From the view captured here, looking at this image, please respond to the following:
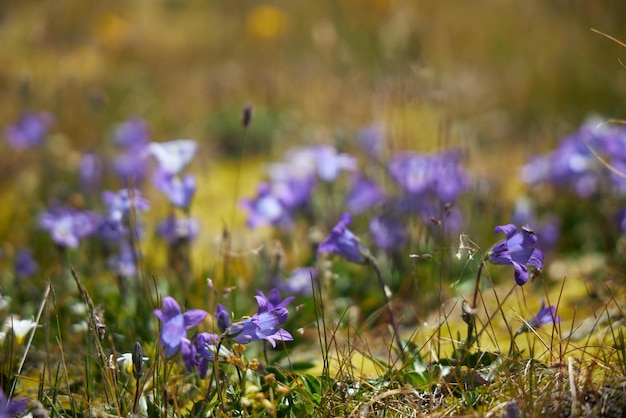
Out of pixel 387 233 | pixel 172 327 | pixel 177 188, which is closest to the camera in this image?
pixel 172 327

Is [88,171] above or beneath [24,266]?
above

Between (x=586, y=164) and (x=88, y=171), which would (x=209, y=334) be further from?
(x=88, y=171)

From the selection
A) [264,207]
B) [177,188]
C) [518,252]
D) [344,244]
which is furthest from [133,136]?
[518,252]

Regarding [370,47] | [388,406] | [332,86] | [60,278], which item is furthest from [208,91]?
[388,406]

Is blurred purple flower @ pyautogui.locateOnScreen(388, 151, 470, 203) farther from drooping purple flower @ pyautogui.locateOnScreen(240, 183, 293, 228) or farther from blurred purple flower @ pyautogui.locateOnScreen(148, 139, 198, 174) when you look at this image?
blurred purple flower @ pyautogui.locateOnScreen(148, 139, 198, 174)

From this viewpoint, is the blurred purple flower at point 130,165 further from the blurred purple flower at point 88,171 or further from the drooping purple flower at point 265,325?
the drooping purple flower at point 265,325

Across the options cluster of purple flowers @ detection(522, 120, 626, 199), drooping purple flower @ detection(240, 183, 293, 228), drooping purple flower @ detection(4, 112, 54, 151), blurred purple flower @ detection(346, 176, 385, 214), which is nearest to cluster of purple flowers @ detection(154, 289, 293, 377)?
drooping purple flower @ detection(240, 183, 293, 228)

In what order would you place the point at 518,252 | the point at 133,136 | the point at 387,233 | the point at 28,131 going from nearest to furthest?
the point at 518,252
the point at 387,233
the point at 28,131
the point at 133,136
